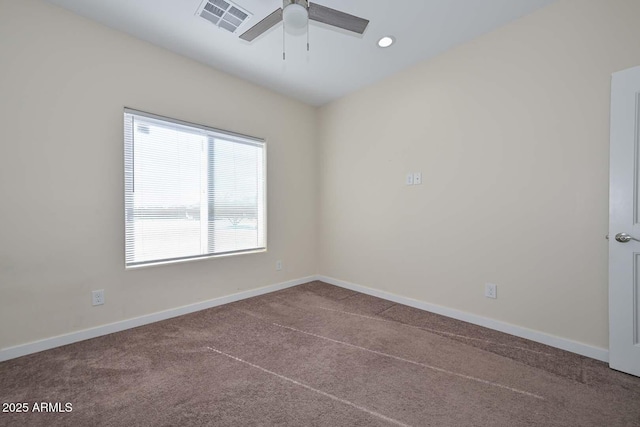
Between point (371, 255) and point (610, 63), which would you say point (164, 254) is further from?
point (610, 63)

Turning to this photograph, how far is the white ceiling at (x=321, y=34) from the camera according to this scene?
2.20 m

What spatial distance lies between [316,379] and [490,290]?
180 cm

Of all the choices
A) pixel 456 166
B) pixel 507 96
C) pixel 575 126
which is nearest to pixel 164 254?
pixel 456 166

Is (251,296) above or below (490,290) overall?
below

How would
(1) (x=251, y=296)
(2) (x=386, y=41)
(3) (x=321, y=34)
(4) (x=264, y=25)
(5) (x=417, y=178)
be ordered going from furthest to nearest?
(1) (x=251, y=296), (5) (x=417, y=178), (2) (x=386, y=41), (3) (x=321, y=34), (4) (x=264, y=25)

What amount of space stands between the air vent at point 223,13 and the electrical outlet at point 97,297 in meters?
2.49

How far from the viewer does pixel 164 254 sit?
278 cm

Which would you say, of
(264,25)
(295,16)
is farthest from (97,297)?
(295,16)

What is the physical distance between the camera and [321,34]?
253 centimetres

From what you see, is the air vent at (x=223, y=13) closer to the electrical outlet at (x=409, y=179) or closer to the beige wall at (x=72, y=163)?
the beige wall at (x=72, y=163)

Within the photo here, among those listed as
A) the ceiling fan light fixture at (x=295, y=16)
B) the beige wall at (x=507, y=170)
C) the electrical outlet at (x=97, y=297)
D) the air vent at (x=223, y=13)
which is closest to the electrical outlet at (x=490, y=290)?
the beige wall at (x=507, y=170)

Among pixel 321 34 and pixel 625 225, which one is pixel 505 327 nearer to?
pixel 625 225

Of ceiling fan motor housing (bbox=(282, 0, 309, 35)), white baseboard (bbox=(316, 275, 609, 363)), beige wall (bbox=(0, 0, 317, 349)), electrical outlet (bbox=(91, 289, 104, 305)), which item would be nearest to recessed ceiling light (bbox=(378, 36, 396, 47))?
ceiling fan motor housing (bbox=(282, 0, 309, 35))

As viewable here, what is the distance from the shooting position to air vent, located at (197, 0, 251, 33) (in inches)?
84.9
